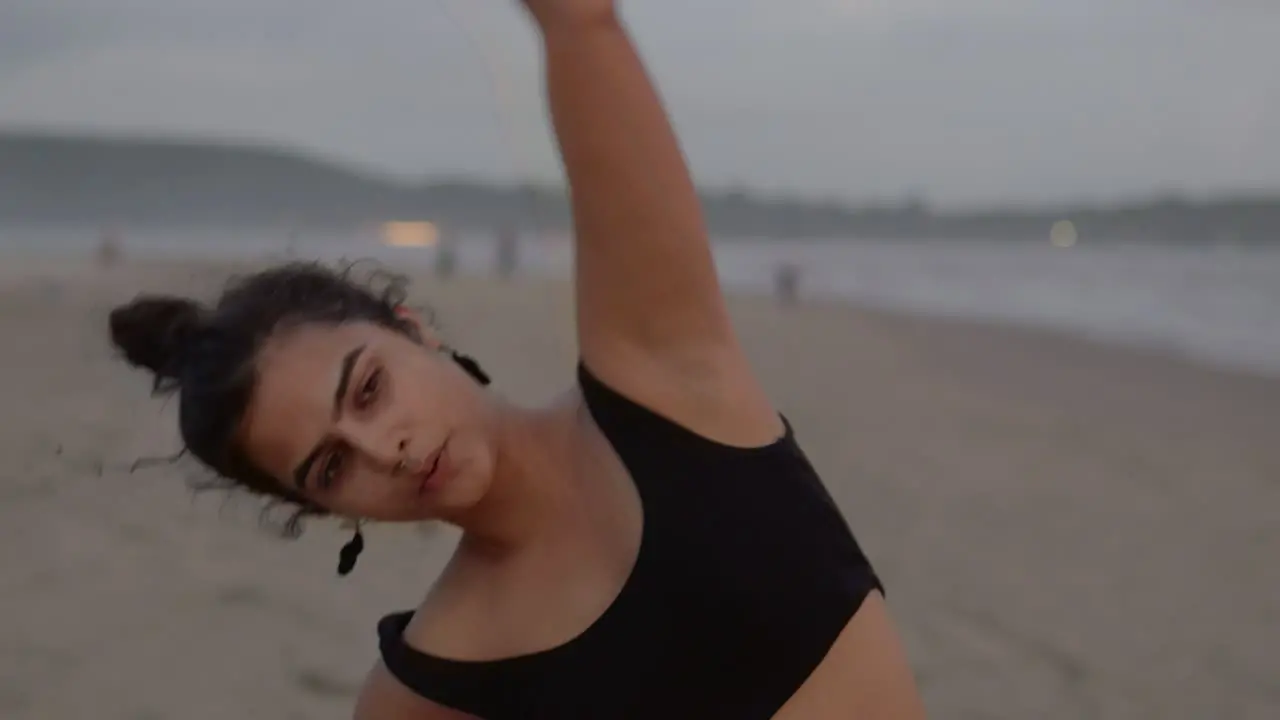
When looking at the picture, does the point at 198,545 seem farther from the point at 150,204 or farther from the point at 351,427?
the point at 150,204

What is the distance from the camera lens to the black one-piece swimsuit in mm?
1028

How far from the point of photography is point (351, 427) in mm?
1095

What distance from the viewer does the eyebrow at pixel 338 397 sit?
1.11 meters

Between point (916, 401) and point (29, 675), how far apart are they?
495 cm

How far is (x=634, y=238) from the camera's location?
1012mm

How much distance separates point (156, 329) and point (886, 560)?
2554 millimetres

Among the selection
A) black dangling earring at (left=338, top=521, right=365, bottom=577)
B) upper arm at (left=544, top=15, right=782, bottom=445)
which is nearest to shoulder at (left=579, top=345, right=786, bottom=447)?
upper arm at (left=544, top=15, right=782, bottom=445)

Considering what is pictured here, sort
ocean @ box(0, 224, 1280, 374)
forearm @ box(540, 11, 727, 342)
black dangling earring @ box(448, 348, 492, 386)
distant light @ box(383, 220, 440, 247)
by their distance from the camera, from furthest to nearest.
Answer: distant light @ box(383, 220, 440, 247) → ocean @ box(0, 224, 1280, 374) → black dangling earring @ box(448, 348, 492, 386) → forearm @ box(540, 11, 727, 342)

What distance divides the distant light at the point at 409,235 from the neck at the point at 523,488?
96.9 ft

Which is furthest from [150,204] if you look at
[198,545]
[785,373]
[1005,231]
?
[198,545]

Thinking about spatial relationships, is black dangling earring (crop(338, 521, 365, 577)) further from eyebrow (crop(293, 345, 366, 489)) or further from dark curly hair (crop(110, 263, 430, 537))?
eyebrow (crop(293, 345, 366, 489))

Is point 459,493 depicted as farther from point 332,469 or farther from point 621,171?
point 621,171

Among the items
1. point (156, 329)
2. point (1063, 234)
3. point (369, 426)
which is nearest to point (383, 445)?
point (369, 426)

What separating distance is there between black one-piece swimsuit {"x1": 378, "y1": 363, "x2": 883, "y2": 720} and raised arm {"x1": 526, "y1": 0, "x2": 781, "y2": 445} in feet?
0.10
